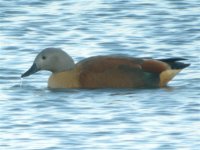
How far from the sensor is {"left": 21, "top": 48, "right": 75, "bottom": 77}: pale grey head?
1595 centimetres

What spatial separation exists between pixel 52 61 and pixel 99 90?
827 millimetres

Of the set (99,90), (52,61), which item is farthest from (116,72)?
(52,61)

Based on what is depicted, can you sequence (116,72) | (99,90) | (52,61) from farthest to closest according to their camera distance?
(52,61) → (116,72) → (99,90)

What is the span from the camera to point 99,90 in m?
15.5

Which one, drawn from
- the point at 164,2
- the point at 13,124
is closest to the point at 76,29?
the point at 164,2

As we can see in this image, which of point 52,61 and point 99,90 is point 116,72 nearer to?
point 99,90

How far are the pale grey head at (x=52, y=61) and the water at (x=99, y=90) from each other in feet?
0.86

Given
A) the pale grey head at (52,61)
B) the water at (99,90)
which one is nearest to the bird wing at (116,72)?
the water at (99,90)

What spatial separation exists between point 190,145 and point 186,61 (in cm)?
475

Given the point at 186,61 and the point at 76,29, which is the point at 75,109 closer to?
the point at 186,61

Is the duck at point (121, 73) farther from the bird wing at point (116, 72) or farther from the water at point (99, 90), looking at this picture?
the water at point (99, 90)

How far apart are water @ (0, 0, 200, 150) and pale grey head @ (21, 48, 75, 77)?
10.4 inches

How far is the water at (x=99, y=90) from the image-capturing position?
1277 centimetres

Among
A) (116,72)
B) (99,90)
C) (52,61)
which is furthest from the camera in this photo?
(52,61)
